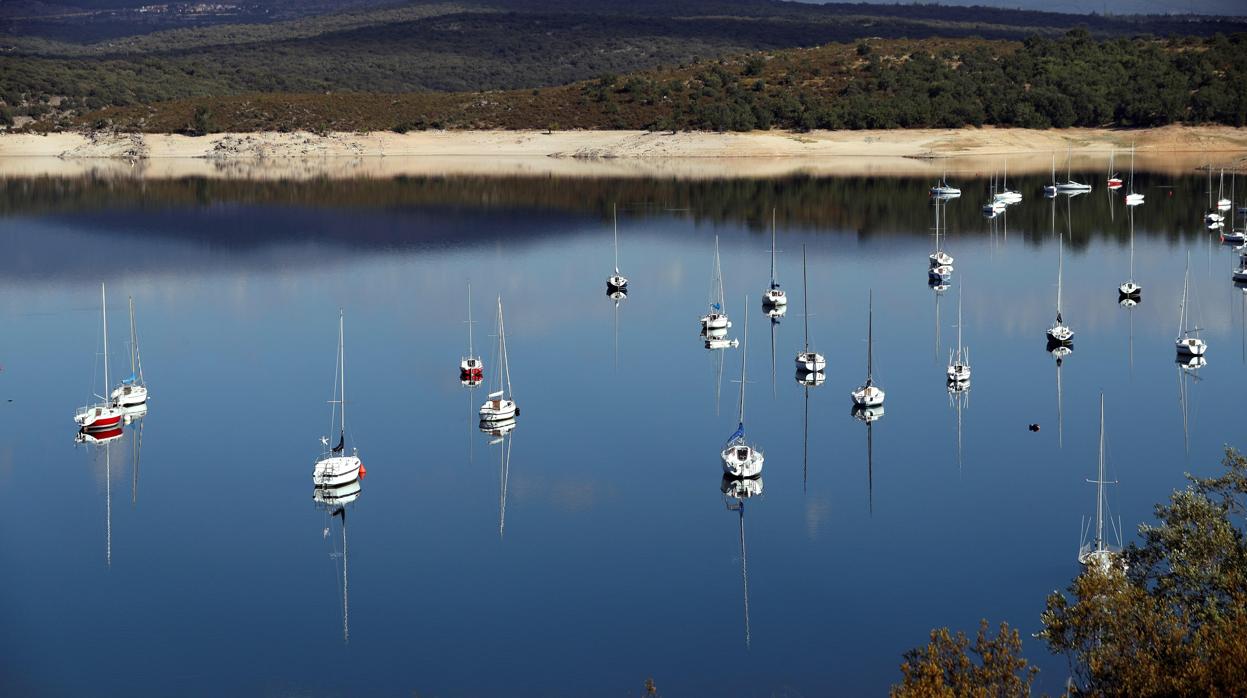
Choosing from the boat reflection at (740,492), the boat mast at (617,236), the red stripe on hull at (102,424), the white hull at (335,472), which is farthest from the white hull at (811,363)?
the boat mast at (617,236)

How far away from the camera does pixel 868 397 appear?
1879 inches

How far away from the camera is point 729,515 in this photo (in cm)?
3766

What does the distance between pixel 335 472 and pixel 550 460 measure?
5.79 meters

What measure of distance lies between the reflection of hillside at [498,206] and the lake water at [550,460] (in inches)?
332

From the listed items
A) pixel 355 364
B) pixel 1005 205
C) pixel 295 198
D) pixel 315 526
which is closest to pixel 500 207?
pixel 295 198

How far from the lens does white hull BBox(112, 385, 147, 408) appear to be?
48.2m

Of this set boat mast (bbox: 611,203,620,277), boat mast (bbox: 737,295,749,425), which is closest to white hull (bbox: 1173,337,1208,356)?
boat mast (bbox: 737,295,749,425)

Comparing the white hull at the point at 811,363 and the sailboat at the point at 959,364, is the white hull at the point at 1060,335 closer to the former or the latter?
the sailboat at the point at 959,364

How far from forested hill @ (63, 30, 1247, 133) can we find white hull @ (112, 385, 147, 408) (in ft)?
370

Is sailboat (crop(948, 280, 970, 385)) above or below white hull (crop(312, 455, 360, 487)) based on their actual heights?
above

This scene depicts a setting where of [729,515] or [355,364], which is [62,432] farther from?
[729,515]

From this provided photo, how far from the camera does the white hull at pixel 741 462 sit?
40094 millimetres

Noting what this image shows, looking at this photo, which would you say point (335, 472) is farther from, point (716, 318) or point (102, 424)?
point (716, 318)

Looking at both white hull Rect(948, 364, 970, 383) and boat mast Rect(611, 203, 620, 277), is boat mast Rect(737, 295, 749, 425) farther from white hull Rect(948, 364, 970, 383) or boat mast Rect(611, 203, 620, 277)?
boat mast Rect(611, 203, 620, 277)
